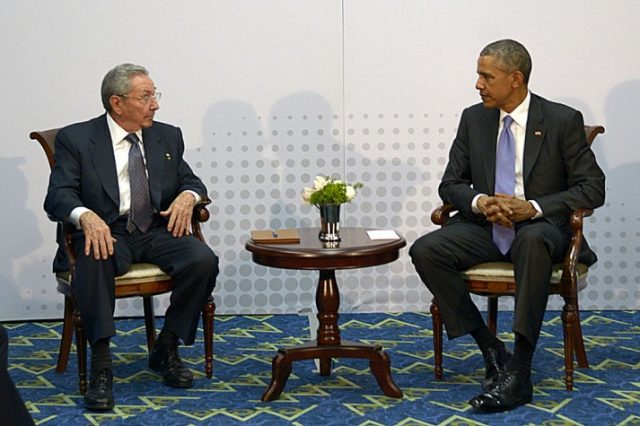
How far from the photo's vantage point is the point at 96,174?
4930 millimetres

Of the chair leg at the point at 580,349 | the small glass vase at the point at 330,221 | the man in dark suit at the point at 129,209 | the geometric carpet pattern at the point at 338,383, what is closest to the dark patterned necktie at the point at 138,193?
the man in dark suit at the point at 129,209

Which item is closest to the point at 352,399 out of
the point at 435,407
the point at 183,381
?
the point at 435,407

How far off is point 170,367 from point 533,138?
1.87 meters

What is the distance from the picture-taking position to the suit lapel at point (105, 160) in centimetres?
492

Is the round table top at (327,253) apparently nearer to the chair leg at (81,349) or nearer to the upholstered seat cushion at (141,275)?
the upholstered seat cushion at (141,275)

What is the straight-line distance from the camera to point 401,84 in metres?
6.12

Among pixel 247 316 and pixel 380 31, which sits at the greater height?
pixel 380 31

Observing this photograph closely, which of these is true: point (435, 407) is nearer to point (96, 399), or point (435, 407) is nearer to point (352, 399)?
point (352, 399)

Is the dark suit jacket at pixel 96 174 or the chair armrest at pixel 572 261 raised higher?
the dark suit jacket at pixel 96 174

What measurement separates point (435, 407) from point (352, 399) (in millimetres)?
355

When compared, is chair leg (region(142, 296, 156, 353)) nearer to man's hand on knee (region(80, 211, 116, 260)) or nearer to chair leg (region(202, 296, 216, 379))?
chair leg (region(202, 296, 216, 379))

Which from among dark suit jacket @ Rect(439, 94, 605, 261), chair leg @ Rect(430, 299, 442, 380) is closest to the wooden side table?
chair leg @ Rect(430, 299, 442, 380)

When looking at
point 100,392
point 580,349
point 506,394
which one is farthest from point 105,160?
point 580,349

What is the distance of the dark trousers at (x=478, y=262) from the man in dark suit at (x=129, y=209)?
97cm
